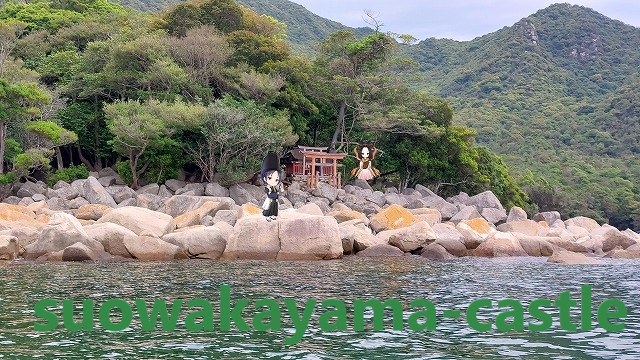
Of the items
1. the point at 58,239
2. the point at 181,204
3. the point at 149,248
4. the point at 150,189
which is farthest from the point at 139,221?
the point at 150,189

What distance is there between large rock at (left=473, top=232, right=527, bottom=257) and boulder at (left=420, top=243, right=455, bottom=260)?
1.77 m

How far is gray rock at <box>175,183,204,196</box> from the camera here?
31047 millimetres

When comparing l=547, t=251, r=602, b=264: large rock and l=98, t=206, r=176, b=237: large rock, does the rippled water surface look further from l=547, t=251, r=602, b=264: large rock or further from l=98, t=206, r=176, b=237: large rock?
l=98, t=206, r=176, b=237: large rock

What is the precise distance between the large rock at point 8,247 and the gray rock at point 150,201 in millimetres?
9161

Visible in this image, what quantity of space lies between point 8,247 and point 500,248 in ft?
49.3

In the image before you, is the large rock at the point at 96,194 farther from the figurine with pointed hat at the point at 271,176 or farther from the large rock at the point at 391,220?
the figurine with pointed hat at the point at 271,176

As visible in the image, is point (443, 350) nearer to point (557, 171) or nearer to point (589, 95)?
point (557, 171)

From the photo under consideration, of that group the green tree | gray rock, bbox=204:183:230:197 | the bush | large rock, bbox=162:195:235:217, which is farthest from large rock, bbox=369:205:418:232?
the green tree

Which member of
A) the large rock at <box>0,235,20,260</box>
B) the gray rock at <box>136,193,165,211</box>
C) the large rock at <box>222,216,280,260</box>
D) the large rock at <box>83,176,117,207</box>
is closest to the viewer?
the large rock at <box>0,235,20,260</box>

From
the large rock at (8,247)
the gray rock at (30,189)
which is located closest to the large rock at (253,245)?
the large rock at (8,247)

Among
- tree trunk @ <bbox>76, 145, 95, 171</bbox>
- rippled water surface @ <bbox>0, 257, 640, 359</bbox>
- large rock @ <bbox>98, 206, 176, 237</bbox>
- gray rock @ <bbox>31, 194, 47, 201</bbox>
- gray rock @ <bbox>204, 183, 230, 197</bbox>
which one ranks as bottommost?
rippled water surface @ <bbox>0, 257, 640, 359</bbox>

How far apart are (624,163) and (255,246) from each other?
45.7 metres

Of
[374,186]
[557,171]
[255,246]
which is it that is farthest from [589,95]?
[255,246]

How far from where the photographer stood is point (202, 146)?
1273 inches
